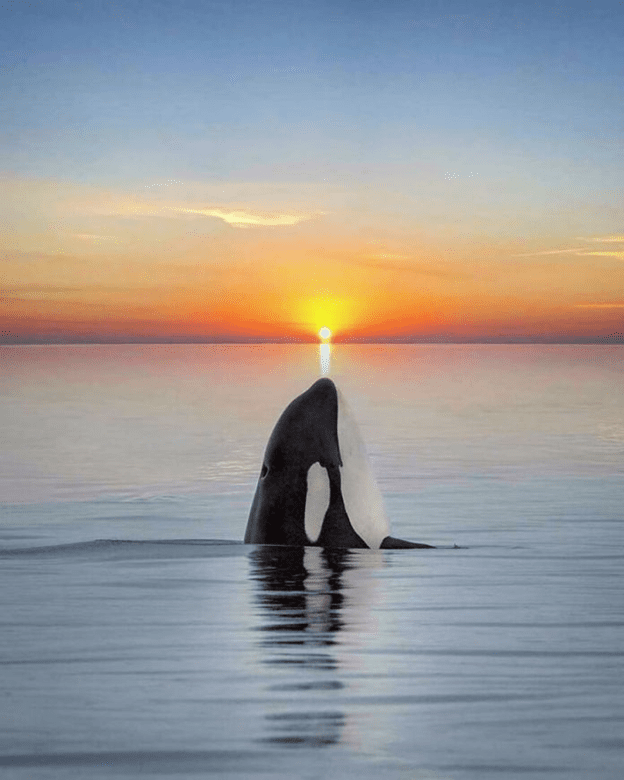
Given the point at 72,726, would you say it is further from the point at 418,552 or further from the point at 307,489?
the point at 418,552

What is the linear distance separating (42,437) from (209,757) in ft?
108

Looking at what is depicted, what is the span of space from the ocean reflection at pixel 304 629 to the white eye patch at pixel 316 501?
234 mm

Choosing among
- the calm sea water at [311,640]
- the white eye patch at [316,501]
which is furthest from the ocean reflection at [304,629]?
the white eye patch at [316,501]

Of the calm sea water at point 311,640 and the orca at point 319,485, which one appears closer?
the calm sea water at point 311,640

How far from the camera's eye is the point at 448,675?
8633 millimetres

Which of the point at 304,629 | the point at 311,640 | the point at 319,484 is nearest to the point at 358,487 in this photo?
the point at 319,484

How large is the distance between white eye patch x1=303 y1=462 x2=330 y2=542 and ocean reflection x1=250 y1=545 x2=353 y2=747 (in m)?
0.23

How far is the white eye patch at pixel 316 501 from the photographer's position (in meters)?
13.8

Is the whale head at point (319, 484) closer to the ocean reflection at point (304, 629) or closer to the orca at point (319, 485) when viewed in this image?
the orca at point (319, 485)

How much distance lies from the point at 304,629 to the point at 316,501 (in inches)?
151

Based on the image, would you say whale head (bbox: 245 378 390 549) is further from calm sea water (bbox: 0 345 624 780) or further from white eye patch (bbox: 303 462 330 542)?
calm sea water (bbox: 0 345 624 780)

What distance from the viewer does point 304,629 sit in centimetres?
1016

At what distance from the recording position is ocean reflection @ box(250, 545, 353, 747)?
24.0 feet

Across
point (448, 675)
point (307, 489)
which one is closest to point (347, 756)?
point (448, 675)
